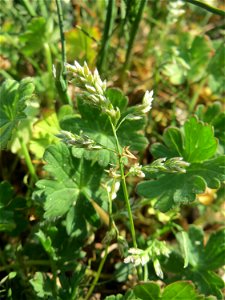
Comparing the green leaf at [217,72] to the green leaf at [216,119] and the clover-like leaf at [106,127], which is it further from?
the clover-like leaf at [106,127]

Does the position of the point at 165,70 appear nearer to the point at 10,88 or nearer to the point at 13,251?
the point at 10,88

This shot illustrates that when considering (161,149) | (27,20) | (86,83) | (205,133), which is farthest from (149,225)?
(27,20)

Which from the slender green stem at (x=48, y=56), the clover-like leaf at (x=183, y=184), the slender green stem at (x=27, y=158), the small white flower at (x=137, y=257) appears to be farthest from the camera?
the slender green stem at (x=48, y=56)

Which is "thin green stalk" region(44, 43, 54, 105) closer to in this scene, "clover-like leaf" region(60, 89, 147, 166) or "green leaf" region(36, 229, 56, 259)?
"clover-like leaf" region(60, 89, 147, 166)

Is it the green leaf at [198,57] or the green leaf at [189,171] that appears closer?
the green leaf at [189,171]

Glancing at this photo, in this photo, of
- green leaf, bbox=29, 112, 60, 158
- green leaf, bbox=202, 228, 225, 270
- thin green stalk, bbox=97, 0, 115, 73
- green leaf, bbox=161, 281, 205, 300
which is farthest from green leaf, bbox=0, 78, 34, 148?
green leaf, bbox=202, 228, 225, 270

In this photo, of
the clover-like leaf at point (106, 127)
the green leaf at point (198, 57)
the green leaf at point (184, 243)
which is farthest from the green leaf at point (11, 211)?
the green leaf at point (198, 57)

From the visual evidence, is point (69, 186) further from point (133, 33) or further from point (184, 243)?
point (133, 33)

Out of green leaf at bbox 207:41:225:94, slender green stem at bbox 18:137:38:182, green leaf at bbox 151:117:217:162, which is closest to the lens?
green leaf at bbox 151:117:217:162
